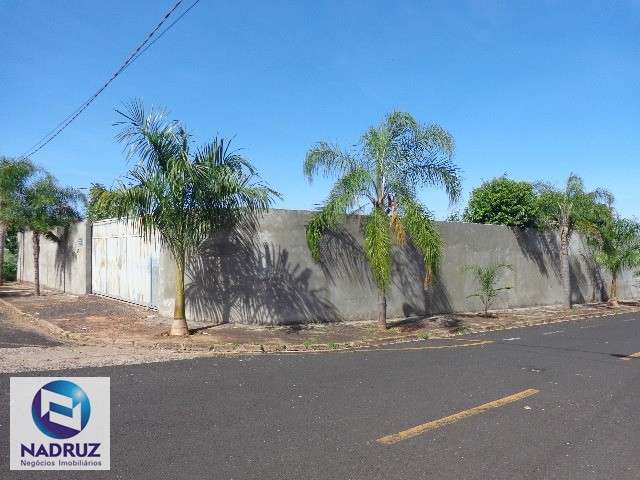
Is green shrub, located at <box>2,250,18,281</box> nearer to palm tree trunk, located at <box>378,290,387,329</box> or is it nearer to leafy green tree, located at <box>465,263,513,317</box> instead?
palm tree trunk, located at <box>378,290,387,329</box>

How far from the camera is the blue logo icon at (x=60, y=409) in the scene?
522 centimetres

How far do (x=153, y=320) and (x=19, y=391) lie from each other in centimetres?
754

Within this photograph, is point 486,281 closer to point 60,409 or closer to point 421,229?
point 421,229

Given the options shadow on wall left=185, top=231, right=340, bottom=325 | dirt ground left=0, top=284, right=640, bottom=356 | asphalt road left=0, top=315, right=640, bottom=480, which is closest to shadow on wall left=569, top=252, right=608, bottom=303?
dirt ground left=0, top=284, right=640, bottom=356

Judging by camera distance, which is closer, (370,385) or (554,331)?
(370,385)

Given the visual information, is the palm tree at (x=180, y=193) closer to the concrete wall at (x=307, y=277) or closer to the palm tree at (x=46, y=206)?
the concrete wall at (x=307, y=277)

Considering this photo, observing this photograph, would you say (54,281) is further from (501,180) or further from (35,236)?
(501,180)

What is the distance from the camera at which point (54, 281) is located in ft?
81.1

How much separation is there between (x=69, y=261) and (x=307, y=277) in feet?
41.8

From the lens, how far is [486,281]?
682 inches

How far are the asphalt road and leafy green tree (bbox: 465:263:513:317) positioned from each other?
288 inches

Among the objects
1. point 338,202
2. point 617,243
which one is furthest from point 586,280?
point 338,202

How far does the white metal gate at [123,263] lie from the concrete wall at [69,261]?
11.7 inches

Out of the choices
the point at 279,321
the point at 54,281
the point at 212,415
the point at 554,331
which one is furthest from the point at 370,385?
the point at 54,281
